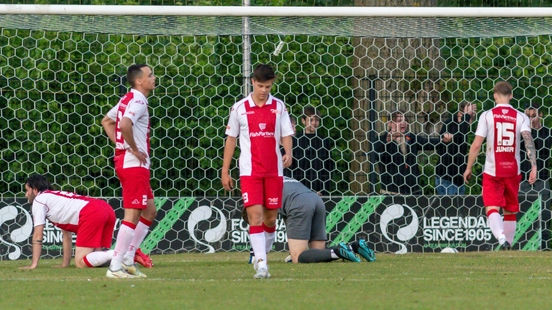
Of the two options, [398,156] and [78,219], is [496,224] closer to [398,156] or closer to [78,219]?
[398,156]

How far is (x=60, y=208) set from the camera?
31.9 ft

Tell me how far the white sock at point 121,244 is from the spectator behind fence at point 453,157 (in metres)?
6.00

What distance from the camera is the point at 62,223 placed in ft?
32.2

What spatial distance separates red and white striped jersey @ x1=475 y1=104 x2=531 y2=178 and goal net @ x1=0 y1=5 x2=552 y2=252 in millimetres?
1564

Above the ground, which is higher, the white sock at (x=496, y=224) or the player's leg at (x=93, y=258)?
the white sock at (x=496, y=224)

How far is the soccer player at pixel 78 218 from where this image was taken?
31.3 ft

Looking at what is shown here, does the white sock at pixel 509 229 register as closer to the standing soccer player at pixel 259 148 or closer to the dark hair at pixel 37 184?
the standing soccer player at pixel 259 148

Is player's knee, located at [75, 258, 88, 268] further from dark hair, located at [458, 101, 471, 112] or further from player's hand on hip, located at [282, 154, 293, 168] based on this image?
dark hair, located at [458, 101, 471, 112]

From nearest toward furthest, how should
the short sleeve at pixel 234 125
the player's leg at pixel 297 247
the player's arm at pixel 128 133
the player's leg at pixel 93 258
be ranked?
the player's arm at pixel 128 133 → the short sleeve at pixel 234 125 → the player's leg at pixel 93 258 → the player's leg at pixel 297 247

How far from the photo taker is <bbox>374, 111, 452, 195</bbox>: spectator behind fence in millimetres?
12414

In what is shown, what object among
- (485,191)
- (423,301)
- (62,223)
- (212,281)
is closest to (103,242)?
(62,223)

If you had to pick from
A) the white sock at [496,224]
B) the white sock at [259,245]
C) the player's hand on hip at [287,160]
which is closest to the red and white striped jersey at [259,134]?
the player's hand on hip at [287,160]

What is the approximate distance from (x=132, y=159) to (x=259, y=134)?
40.7 inches

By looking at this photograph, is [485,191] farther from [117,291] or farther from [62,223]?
[117,291]
